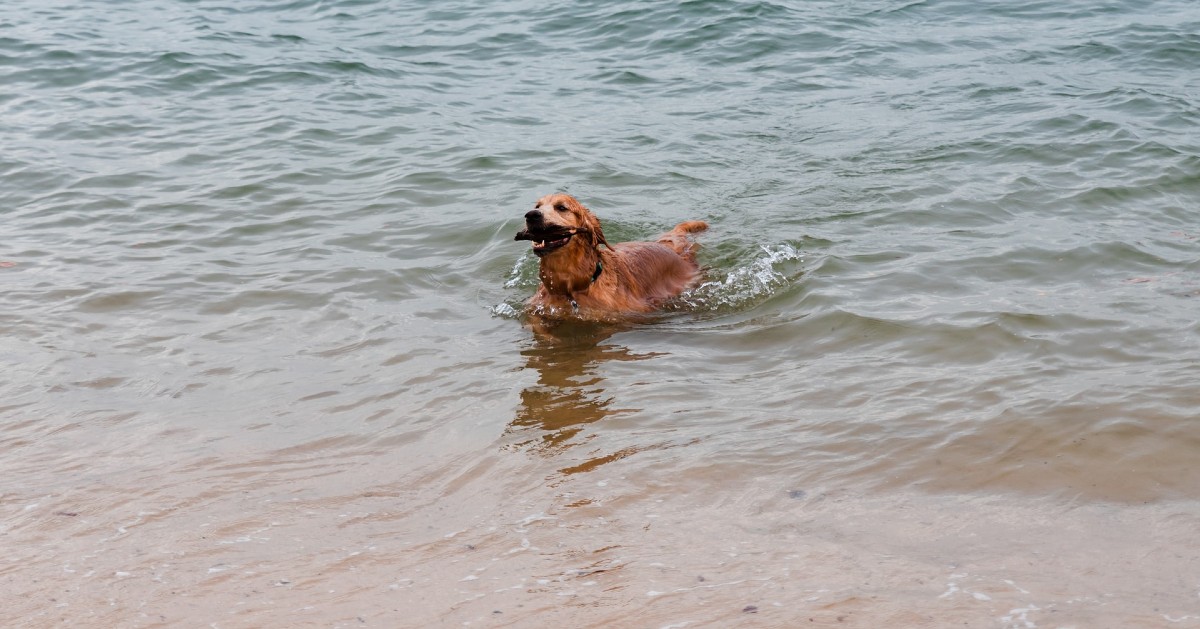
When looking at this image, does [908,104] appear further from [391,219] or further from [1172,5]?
[1172,5]

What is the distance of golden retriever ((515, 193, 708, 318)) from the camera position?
704 cm

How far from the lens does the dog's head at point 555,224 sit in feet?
22.7

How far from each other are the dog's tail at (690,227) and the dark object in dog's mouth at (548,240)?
6.82 feet

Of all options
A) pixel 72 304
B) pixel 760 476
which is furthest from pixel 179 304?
pixel 760 476

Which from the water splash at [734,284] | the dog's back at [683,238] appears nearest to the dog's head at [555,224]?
the water splash at [734,284]

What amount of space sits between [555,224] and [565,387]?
4.08 ft

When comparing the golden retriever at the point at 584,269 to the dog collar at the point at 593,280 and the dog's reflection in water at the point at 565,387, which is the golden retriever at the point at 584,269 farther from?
the dog's reflection in water at the point at 565,387

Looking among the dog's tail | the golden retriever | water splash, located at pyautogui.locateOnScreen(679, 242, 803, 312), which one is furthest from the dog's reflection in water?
the dog's tail

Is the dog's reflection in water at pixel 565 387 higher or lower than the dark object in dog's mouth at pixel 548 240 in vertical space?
lower

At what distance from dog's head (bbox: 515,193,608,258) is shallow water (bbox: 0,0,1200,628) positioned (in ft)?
2.01

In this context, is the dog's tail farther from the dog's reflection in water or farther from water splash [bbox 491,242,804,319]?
the dog's reflection in water

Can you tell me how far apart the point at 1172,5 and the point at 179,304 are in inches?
633

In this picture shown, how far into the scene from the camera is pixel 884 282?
7.73 m

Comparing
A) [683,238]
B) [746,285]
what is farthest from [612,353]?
[683,238]
